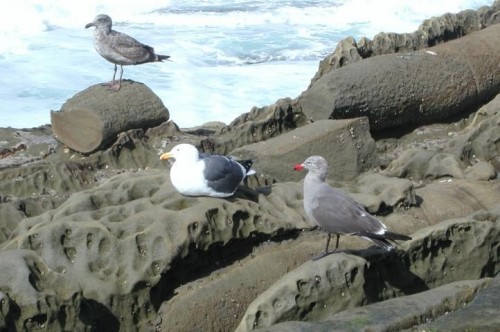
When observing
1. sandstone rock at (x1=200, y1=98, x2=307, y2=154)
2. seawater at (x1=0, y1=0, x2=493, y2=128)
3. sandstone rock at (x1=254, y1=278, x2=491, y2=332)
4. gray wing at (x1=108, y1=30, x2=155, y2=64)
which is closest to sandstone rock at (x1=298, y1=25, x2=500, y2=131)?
sandstone rock at (x1=200, y1=98, x2=307, y2=154)

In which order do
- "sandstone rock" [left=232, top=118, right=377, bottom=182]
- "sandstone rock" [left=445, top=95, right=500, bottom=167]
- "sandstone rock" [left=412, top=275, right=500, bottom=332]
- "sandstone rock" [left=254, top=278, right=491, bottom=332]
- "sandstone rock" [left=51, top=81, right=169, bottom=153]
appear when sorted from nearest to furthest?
"sandstone rock" [left=412, top=275, right=500, bottom=332] < "sandstone rock" [left=254, top=278, right=491, bottom=332] < "sandstone rock" [left=232, top=118, right=377, bottom=182] < "sandstone rock" [left=445, top=95, right=500, bottom=167] < "sandstone rock" [left=51, top=81, right=169, bottom=153]

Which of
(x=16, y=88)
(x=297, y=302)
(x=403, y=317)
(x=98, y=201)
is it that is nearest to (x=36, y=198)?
(x=98, y=201)

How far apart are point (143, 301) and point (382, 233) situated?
1434 millimetres

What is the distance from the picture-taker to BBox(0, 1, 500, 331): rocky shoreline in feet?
17.6

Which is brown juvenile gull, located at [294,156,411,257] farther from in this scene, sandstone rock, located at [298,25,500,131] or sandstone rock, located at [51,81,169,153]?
sandstone rock, located at [51,81,169,153]

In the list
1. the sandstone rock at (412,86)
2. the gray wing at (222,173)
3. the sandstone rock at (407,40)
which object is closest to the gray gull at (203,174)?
the gray wing at (222,173)

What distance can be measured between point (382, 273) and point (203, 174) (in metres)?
1.25

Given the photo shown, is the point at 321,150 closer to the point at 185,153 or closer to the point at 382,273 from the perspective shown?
the point at 185,153

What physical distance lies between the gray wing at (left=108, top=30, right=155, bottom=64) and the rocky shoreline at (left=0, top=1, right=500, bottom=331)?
449mm

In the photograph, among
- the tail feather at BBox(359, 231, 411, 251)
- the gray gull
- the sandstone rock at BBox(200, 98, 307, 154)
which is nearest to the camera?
the tail feather at BBox(359, 231, 411, 251)

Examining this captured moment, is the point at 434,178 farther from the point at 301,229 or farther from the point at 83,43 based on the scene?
the point at 83,43

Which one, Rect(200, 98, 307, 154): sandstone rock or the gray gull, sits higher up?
the gray gull

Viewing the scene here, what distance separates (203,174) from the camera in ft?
20.0

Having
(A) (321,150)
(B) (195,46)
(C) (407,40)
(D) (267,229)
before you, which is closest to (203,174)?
(D) (267,229)
